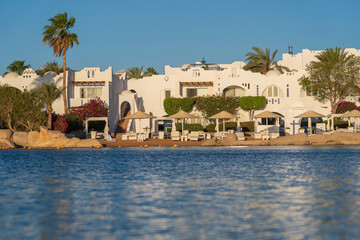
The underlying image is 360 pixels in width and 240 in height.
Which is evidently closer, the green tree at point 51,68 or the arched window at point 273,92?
the arched window at point 273,92

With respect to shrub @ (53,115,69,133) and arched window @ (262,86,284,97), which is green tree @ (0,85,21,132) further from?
arched window @ (262,86,284,97)

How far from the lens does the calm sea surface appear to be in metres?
10.0

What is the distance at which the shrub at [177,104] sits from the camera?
5272 cm

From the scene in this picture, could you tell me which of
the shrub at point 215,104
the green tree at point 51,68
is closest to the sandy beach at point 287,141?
the shrub at point 215,104

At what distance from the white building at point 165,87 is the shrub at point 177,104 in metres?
1.36

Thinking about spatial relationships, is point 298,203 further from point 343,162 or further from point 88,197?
point 343,162

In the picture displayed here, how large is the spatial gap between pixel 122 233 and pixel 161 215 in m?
1.74

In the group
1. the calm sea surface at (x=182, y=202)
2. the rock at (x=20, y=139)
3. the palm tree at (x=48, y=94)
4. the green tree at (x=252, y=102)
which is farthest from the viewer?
the green tree at (x=252, y=102)

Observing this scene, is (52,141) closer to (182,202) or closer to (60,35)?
(60,35)

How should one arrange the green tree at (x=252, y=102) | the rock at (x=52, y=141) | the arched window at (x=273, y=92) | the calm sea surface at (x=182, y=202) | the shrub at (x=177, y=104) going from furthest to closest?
the arched window at (x=273, y=92)
the shrub at (x=177, y=104)
the green tree at (x=252, y=102)
the rock at (x=52, y=141)
the calm sea surface at (x=182, y=202)

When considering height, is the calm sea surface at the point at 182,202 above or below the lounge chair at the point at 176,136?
below

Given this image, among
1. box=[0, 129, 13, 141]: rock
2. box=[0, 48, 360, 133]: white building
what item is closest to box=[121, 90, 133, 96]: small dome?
box=[0, 48, 360, 133]: white building

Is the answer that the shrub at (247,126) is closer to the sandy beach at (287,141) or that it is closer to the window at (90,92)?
the sandy beach at (287,141)

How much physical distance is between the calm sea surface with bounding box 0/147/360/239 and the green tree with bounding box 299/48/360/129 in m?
29.9
